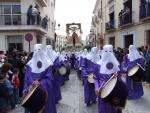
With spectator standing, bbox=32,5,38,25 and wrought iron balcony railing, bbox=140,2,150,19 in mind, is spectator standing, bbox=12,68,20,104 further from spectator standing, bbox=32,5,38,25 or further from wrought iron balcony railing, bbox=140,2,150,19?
spectator standing, bbox=32,5,38,25

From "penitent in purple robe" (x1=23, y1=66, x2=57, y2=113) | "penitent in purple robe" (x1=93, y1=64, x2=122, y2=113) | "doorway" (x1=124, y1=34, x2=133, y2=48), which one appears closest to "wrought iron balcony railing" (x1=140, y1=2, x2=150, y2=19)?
"doorway" (x1=124, y1=34, x2=133, y2=48)

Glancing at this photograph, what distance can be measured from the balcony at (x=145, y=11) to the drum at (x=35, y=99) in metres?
17.0

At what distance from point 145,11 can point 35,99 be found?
1823cm

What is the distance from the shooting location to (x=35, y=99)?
680cm

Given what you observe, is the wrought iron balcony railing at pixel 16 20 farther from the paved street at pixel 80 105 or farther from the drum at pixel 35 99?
the drum at pixel 35 99

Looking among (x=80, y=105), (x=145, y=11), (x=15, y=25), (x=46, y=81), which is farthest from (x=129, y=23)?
(x=46, y=81)

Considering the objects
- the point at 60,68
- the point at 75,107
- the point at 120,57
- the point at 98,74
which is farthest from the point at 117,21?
the point at 98,74

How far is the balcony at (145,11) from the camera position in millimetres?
23200

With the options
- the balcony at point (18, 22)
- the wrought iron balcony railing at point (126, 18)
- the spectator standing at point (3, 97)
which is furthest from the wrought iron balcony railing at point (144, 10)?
the spectator standing at point (3, 97)

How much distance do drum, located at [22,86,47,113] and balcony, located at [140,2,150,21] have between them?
55.8ft

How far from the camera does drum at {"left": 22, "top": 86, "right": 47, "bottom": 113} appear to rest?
6789 millimetres

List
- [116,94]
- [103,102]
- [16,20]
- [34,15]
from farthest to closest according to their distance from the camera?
1. [16,20]
2. [34,15]
3. [103,102]
4. [116,94]

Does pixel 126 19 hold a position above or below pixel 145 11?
below

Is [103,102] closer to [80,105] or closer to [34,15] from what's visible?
[80,105]
